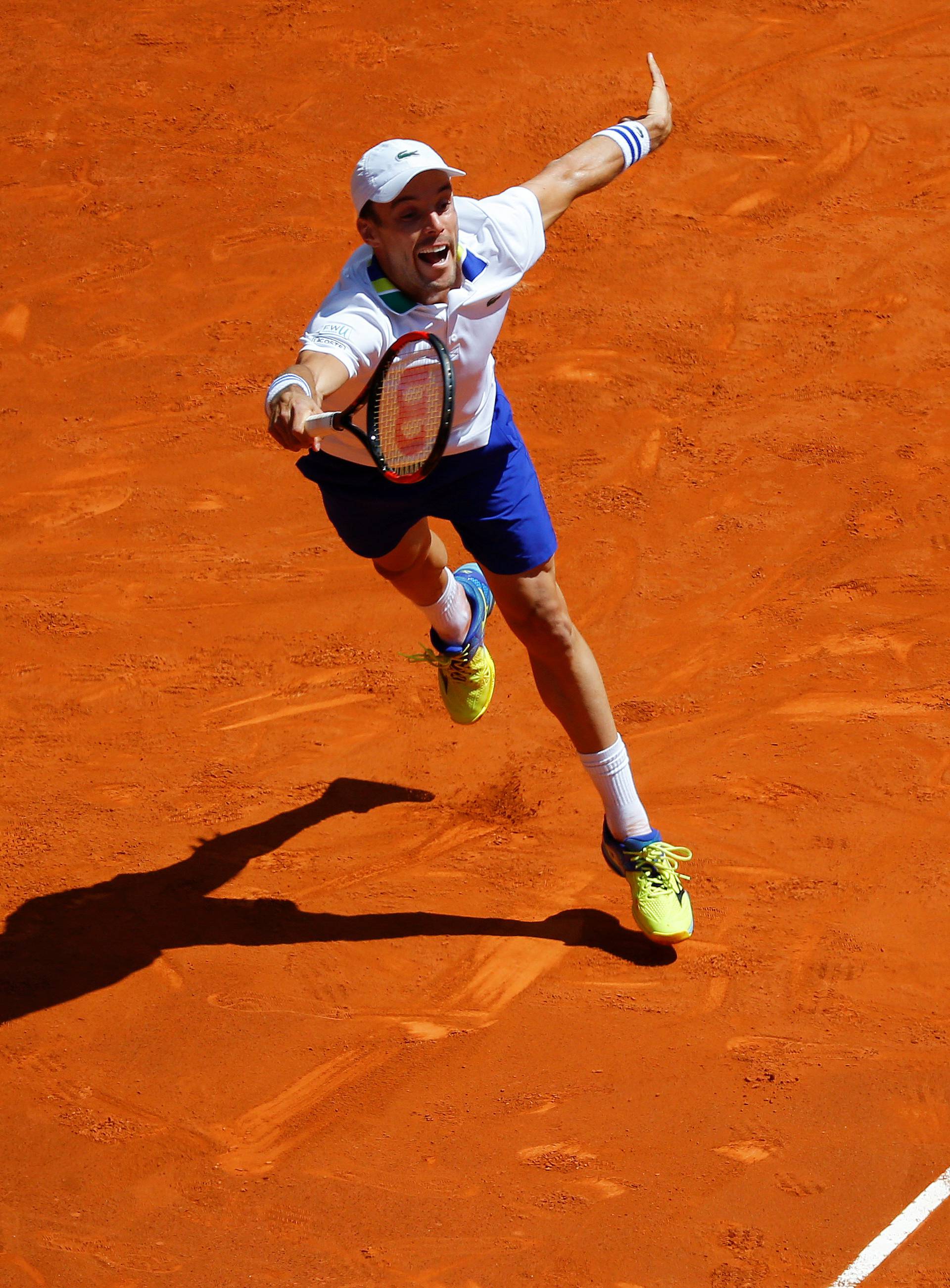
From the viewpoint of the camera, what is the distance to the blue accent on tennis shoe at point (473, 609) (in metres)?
4.80

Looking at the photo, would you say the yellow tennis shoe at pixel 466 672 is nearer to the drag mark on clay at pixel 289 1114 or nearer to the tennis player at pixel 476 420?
the tennis player at pixel 476 420

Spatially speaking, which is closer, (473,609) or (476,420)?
(476,420)

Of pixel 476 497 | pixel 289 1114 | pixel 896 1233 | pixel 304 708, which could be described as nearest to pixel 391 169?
pixel 476 497

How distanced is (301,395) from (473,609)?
71.8 inches

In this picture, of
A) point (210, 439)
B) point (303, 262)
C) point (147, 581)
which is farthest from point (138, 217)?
point (147, 581)

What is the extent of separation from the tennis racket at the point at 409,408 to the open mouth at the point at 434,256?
23 cm

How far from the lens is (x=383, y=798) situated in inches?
188

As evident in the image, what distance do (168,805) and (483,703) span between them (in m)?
1.15

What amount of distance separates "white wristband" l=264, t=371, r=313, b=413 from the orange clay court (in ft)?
5.96

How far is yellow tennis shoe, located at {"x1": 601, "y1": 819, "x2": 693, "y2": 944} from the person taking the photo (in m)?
4.05

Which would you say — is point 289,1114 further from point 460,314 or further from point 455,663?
point 460,314

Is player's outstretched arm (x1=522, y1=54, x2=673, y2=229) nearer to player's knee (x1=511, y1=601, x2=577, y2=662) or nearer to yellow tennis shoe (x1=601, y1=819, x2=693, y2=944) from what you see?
player's knee (x1=511, y1=601, x2=577, y2=662)

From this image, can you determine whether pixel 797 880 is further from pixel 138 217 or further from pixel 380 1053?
pixel 138 217

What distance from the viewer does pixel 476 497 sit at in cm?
399
